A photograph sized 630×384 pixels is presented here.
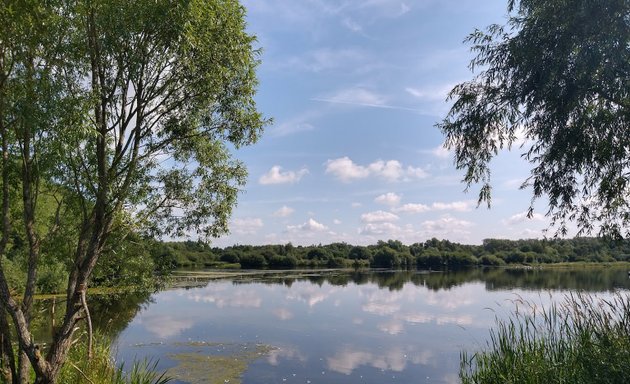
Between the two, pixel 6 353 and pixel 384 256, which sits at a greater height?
pixel 384 256

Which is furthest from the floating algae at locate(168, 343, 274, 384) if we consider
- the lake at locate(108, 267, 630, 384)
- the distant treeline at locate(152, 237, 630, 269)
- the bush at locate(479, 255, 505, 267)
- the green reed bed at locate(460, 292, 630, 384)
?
the bush at locate(479, 255, 505, 267)

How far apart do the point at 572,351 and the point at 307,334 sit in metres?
15.4

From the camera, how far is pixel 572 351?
23.0ft

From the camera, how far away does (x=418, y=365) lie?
52.0ft

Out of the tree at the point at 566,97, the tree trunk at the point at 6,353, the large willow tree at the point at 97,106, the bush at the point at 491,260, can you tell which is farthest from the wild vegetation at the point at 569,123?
the bush at the point at 491,260

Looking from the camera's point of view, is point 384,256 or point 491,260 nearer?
point 491,260

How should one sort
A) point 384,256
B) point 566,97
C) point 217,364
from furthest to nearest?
1. point 384,256
2. point 217,364
3. point 566,97

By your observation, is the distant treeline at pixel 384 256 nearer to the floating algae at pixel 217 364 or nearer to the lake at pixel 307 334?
the lake at pixel 307 334

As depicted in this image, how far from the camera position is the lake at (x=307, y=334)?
14984mm

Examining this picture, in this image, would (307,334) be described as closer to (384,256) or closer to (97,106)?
(97,106)

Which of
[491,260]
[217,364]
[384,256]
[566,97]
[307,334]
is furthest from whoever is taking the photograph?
[384,256]

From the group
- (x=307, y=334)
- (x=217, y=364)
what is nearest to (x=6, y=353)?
(x=217, y=364)

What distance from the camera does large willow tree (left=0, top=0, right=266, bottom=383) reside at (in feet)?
19.5

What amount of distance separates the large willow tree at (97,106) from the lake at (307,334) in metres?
5.37
